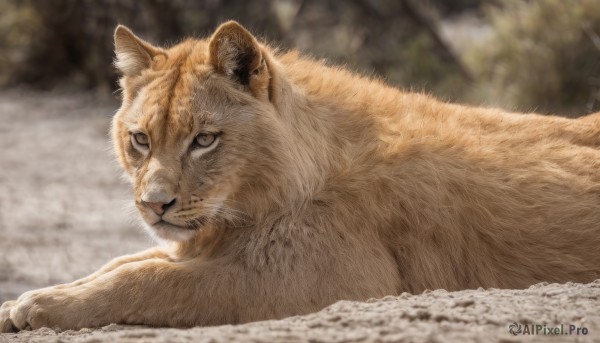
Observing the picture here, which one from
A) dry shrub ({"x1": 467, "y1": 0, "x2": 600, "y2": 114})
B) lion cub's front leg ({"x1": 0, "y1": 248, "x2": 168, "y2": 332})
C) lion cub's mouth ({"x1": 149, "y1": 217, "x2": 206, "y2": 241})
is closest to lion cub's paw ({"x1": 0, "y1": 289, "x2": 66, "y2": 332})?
lion cub's front leg ({"x1": 0, "y1": 248, "x2": 168, "y2": 332})

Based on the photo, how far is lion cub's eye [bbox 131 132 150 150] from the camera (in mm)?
5828

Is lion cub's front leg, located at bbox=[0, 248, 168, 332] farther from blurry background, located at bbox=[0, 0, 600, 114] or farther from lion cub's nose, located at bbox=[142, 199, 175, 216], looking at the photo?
blurry background, located at bbox=[0, 0, 600, 114]

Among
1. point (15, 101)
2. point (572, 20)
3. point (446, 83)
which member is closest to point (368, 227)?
point (572, 20)

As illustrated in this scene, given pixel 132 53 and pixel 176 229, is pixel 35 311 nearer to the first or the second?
pixel 176 229

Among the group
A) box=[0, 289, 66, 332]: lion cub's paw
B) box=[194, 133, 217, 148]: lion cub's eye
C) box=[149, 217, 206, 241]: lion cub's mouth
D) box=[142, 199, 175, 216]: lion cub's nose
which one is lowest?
box=[0, 289, 66, 332]: lion cub's paw

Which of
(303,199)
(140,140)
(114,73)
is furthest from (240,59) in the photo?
(114,73)

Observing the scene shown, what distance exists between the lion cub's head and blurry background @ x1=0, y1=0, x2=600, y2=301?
293 centimetres

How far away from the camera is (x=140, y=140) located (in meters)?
5.88

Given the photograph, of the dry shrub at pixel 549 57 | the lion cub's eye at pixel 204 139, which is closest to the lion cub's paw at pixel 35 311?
the lion cub's eye at pixel 204 139

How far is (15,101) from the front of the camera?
1711 centimetres

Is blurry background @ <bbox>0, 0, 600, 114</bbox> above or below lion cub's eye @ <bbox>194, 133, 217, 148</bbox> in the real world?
above

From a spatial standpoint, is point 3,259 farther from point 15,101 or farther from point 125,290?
point 15,101

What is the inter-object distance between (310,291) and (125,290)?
1.00 metres

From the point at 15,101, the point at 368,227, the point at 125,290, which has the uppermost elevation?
the point at 15,101
